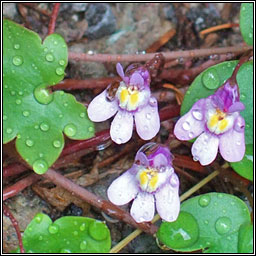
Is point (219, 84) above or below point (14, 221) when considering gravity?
above

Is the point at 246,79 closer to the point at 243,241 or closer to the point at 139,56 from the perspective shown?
the point at 139,56

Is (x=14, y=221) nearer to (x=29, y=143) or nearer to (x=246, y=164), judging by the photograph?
(x=29, y=143)

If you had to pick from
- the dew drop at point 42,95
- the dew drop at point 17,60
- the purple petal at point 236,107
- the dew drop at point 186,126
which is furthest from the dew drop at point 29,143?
the purple petal at point 236,107

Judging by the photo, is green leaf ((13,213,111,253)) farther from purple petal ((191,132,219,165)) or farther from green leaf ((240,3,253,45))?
green leaf ((240,3,253,45))

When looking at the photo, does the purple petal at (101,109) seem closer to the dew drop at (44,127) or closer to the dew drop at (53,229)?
the dew drop at (44,127)

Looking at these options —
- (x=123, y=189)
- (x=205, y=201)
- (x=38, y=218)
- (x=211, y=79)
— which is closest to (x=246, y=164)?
(x=205, y=201)

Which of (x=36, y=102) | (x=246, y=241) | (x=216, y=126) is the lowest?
(x=246, y=241)

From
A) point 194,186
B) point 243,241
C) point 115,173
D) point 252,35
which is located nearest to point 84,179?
point 115,173
